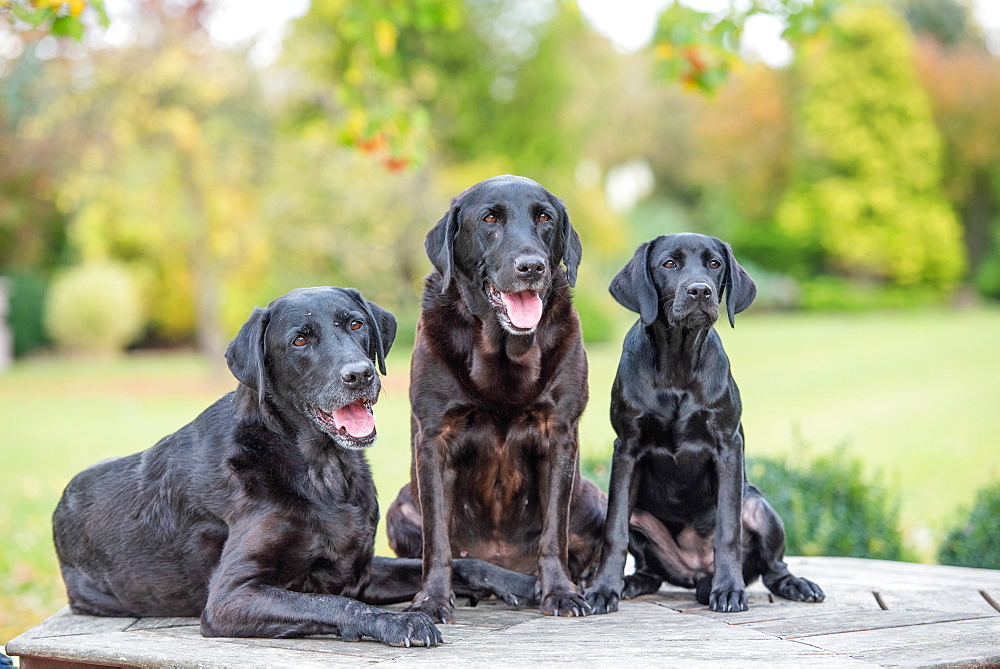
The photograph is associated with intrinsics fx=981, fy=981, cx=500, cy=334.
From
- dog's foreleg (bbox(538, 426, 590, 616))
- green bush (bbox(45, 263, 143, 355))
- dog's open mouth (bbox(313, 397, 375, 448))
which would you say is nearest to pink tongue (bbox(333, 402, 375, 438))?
dog's open mouth (bbox(313, 397, 375, 448))

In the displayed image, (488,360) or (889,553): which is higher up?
(488,360)

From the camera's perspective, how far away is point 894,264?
3269 cm

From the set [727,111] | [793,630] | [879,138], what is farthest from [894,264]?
[793,630]

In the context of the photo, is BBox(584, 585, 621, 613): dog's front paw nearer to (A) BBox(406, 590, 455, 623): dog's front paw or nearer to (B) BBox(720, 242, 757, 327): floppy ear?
(A) BBox(406, 590, 455, 623): dog's front paw

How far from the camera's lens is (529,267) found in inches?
130

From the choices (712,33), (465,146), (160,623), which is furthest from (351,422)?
(465,146)

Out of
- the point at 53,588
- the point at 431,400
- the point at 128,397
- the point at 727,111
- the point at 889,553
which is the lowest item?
the point at 53,588

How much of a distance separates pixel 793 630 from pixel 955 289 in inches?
1295

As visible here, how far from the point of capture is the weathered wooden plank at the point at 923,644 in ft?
9.46

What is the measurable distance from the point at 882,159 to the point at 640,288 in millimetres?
31904

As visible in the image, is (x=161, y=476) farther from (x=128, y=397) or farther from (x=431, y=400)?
(x=128, y=397)

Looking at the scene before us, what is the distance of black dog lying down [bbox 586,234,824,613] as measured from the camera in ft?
11.9

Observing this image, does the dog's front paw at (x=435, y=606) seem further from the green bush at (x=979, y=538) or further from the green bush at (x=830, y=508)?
the green bush at (x=979, y=538)

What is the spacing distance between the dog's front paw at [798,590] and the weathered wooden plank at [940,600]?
0.26 meters
